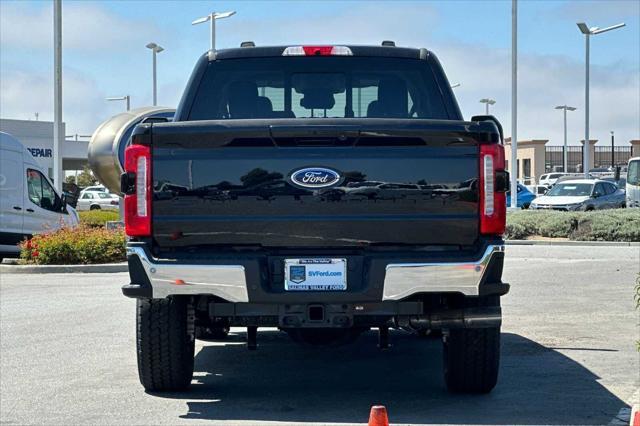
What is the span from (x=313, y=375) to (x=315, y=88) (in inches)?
90.2

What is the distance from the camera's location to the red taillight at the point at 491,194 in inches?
275

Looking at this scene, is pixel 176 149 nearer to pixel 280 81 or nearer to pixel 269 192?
pixel 269 192

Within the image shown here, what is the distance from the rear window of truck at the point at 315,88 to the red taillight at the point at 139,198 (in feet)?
4.88

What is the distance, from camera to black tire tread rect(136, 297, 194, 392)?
296 inches

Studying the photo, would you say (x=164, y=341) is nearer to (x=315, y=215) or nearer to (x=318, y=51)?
(x=315, y=215)

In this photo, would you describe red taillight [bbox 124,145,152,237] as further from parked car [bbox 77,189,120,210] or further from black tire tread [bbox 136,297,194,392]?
parked car [bbox 77,189,120,210]

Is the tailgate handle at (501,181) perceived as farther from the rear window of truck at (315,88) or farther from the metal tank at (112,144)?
the metal tank at (112,144)

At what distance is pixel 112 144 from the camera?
60.9 ft

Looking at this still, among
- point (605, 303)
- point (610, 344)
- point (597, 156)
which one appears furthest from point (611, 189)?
point (597, 156)

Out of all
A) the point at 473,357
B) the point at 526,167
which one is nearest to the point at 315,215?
the point at 473,357

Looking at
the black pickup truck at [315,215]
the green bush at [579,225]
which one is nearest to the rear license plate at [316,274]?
the black pickup truck at [315,215]

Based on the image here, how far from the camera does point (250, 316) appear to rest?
709 cm

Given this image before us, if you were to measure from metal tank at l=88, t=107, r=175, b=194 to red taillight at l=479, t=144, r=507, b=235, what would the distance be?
38.4 ft

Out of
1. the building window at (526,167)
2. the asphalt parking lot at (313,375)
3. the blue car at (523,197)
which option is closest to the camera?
the asphalt parking lot at (313,375)
